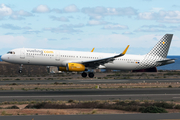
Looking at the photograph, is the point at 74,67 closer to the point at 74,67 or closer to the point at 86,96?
the point at 74,67

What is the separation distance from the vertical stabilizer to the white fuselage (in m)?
5.68

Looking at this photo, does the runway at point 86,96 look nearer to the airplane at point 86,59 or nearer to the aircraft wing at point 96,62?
the airplane at point 86,59

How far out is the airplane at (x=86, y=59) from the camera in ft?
149

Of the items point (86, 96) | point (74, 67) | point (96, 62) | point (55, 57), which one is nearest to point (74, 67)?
point (74, 67)

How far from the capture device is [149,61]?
5247 cm

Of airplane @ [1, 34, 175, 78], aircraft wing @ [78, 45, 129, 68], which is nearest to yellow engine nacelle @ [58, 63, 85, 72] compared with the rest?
airplane @ [1, 34, 175, 78]

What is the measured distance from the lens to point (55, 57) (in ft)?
152

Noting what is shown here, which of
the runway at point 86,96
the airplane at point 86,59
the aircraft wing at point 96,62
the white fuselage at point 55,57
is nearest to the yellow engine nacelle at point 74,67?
the airplane at point 86,59

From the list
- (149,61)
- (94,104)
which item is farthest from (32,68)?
(94,104)

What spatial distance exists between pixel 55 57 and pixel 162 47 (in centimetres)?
2191

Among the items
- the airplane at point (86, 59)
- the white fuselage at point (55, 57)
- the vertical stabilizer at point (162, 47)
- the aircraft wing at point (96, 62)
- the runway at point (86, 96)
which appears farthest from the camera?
the vertical stabilizer at point (162, 47)

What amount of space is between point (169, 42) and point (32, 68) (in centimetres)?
3890

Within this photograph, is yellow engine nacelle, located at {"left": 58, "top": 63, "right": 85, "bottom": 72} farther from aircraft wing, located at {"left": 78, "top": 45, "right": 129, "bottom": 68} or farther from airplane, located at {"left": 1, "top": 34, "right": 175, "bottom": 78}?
aircraft wing, located at {"left": 78, "top": 45, "right": 129, "bottom": 68}

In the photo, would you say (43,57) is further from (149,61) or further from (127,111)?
(127,111)
